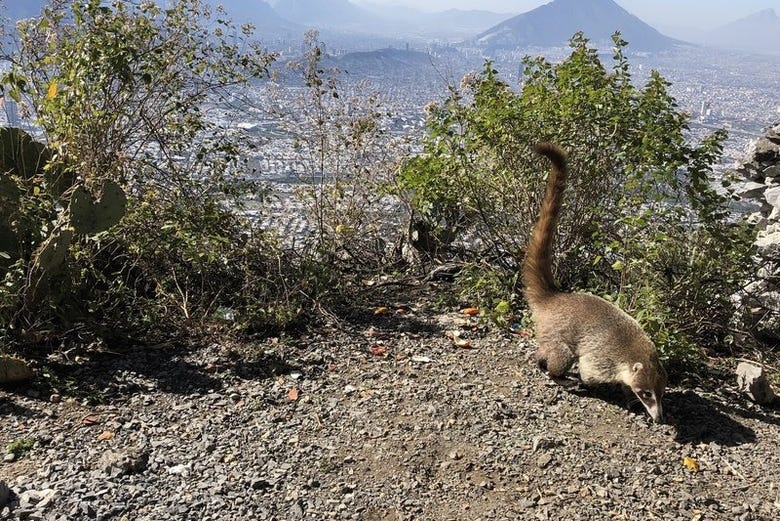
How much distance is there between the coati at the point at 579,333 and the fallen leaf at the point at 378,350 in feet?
3.68

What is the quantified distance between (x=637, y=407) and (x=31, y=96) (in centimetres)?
483

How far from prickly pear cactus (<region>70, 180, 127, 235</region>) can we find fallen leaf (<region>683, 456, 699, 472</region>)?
371 centimetres

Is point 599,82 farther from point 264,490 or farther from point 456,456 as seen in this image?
point 264,490

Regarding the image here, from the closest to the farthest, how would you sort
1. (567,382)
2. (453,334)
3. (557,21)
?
(567,382)
(453,334)
(557,21)

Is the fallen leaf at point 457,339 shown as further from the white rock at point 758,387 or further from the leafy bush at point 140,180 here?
the white rock at point 758,387

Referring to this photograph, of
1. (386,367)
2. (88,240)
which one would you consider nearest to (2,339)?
(88,240)

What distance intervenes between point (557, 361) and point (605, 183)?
1869mm

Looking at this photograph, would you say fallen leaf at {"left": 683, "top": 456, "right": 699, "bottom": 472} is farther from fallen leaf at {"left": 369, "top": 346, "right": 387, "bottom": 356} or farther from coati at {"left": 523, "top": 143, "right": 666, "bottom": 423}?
fallen leaf at {"left": 369, "top": 346, "right": 387, "bottom": 356}

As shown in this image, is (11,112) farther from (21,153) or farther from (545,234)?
(545,234)

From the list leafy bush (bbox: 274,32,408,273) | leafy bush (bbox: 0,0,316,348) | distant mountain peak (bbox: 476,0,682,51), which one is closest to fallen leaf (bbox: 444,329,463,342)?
leafy bush (bbox: 0,0,316,348)

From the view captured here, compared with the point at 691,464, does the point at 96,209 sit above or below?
above

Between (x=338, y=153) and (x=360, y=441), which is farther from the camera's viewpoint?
(x=338, y=153)

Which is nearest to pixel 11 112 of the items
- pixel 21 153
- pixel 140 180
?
pixel 21 153

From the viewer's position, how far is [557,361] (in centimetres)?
437
